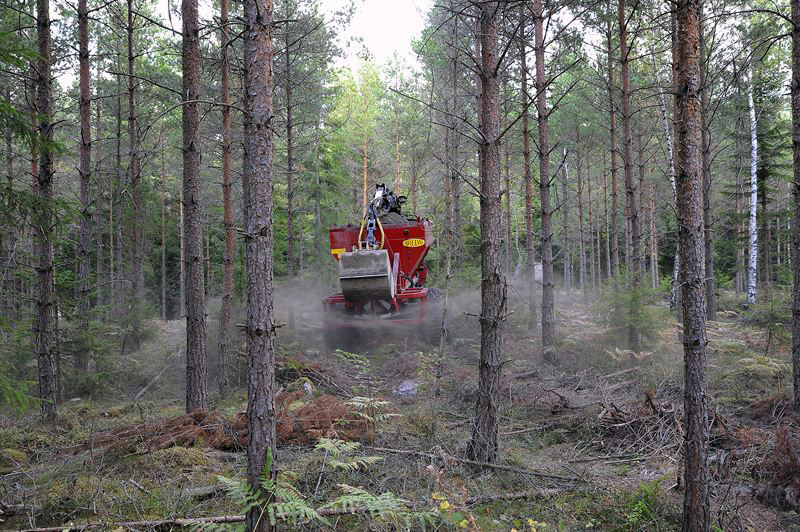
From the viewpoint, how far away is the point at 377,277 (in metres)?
11.4

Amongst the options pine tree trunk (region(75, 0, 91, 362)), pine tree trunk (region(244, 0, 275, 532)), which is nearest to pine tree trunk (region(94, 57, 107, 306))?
pine tree trunk (region(75, 0, 91, 362))

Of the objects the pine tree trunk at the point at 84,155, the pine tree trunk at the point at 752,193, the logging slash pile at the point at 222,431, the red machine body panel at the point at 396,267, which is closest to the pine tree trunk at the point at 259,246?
the logging slash pile at the point at 222,431

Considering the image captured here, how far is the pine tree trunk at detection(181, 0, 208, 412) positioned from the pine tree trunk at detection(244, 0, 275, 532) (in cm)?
361

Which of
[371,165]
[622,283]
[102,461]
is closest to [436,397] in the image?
[102,461]

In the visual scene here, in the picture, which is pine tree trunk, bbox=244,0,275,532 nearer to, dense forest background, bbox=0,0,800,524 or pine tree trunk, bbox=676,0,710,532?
dense forest background, bbox=0,0,800,524

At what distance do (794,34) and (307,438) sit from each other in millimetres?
8045

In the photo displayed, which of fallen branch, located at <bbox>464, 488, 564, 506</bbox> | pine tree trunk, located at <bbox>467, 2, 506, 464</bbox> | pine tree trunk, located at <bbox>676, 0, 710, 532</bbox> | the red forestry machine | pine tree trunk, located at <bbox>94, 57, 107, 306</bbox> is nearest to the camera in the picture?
pine tree trunk, located at <bbox>676, 0, 710, 532</bbox>

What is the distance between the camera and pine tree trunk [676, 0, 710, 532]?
160 inches

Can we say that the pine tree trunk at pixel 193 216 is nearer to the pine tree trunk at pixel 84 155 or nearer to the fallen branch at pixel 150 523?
the fallen branch at pixel 150 523

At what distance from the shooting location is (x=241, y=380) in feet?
36.1

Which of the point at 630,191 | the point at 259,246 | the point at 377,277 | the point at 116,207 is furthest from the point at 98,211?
the point at 630,191

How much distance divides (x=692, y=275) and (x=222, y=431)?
18.3 feet

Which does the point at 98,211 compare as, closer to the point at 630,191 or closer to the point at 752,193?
the point at 630,191

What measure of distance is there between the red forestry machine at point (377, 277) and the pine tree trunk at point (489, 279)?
19.8ft
